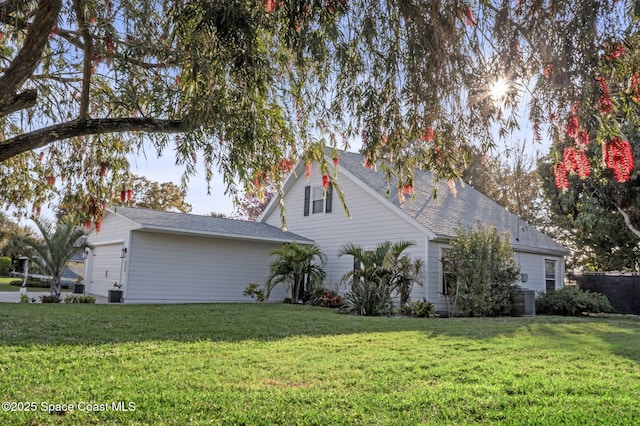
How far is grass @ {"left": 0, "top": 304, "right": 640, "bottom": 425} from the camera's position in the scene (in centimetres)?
416

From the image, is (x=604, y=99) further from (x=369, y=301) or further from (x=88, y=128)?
(x=369, y=301)

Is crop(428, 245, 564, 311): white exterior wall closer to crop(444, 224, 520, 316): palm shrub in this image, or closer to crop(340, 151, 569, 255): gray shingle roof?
crop(340, 151, 569, 255): gray shingle roof

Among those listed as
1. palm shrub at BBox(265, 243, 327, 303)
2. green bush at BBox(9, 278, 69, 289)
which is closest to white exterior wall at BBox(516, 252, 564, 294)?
palm shrub at BBox(265, 243, 327, 303)

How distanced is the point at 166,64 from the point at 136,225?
1091cm

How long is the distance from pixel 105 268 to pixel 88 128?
50.6ft

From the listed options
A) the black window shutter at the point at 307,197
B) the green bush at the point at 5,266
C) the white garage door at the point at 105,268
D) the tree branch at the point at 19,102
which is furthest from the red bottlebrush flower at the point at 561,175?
the green bush at the point at 5,266

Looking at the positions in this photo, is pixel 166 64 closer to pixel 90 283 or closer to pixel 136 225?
pixel 136 225

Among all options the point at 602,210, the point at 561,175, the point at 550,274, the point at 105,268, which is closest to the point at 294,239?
the point at 105,268

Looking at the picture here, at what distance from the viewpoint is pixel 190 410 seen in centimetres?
411

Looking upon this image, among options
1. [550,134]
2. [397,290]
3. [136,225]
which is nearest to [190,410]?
[550,134]

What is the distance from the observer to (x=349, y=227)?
17.7m

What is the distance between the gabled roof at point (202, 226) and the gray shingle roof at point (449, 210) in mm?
3572

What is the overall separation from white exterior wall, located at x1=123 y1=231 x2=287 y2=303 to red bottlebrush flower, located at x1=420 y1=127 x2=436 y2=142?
12679 mm

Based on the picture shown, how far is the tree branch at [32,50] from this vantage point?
480 centimetres
